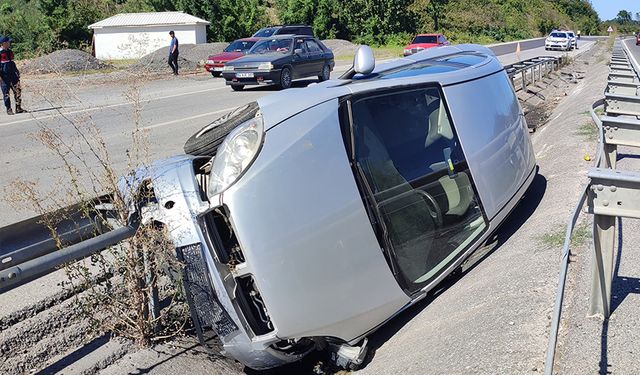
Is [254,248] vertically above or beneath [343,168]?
beneath

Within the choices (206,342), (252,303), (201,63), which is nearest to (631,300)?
(252,303)

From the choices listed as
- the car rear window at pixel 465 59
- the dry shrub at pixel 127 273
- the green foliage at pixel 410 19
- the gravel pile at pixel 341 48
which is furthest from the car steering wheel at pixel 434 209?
the green foliage at pixel 410 19

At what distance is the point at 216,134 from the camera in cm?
440

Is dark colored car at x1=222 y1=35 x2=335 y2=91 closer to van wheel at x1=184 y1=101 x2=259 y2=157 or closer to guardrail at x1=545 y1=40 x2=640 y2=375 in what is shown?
van wheel at x1=184 y1=101 x2=259 y2=157

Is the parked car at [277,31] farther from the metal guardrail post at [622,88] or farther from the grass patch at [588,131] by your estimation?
the grass patch at [588,131]

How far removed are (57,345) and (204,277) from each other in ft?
4.31

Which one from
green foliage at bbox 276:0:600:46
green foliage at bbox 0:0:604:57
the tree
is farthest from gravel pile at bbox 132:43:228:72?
the tree

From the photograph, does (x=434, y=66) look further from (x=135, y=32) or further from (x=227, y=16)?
(x=227, y=16)

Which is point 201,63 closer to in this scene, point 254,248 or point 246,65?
point 246,65

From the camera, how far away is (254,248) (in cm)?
340

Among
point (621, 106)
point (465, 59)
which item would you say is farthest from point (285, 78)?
point (465, 59)

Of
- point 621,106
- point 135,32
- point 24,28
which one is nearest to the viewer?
point 621,106

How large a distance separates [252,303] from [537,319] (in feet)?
5.35

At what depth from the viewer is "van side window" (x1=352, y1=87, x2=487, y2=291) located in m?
3.99
